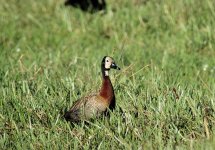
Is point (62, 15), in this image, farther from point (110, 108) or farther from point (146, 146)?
point (146, 146)

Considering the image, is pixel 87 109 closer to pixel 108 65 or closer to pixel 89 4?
pixel 108 65

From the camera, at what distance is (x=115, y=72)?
25.0 ft

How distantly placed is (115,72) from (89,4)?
3.90m

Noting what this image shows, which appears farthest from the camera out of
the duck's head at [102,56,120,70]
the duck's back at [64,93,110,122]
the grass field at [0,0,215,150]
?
the duck's head at [102,56,120,70]

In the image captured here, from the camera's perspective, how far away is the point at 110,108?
606cm

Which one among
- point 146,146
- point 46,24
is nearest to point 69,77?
point 146,146

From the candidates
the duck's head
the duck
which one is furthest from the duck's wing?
the duck's head

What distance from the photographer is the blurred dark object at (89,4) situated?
11.1 metres

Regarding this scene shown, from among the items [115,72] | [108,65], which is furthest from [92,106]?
[115,72]

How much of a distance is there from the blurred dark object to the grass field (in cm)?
18

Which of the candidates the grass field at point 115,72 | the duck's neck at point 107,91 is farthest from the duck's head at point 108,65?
the grass field at point 115,72

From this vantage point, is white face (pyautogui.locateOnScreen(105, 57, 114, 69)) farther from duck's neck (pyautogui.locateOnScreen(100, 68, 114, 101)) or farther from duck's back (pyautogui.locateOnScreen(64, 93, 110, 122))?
duck's back (pyautogui.locateOnScreen(64, 93, 110, 122))

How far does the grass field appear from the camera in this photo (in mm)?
5512

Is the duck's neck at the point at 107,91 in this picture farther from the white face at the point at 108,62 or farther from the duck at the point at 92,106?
the white face at the point at 108,62
